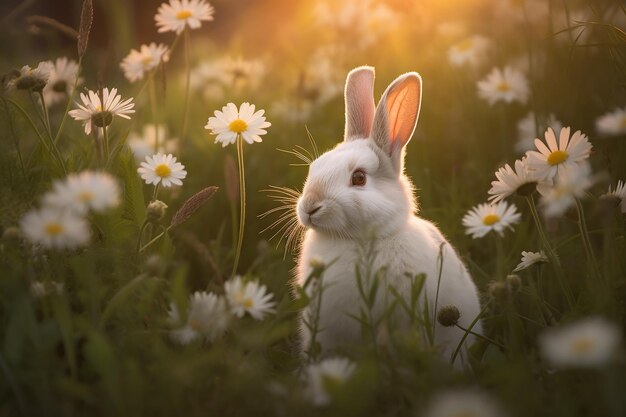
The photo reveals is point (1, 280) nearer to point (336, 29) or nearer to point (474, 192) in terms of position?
point (474, 192)

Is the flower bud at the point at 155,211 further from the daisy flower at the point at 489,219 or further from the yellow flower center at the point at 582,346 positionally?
the yellow flower center at the point at 582,346

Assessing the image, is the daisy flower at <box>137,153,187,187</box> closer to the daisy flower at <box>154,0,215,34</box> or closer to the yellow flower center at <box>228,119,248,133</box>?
the yellow flower center at <box>228,119,248,133</box>

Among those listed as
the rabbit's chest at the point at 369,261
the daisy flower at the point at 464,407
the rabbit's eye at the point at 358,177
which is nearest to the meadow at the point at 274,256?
the daisy flower at the point at 464,407

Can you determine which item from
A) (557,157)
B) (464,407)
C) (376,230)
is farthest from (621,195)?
(464,407)

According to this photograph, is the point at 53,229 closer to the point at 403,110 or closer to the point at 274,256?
the point at 403,110

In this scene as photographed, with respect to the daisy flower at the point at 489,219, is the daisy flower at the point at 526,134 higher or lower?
higher

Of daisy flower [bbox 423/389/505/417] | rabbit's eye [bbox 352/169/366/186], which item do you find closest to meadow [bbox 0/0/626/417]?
daisy flower [bbox 423/389/505/417]
